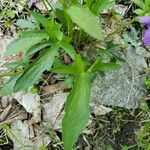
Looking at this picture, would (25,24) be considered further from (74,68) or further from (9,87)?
(74,68)

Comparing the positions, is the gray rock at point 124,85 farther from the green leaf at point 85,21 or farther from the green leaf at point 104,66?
the green leaf at point 85,21

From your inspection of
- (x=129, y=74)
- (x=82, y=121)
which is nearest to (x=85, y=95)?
(x=82, y=121)

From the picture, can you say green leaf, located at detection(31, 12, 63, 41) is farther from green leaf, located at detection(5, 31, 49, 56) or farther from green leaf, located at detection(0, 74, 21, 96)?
green leaf, located at detection(0, 74, 21, 96)

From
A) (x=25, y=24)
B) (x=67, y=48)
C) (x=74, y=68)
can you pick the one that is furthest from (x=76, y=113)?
(x=25, y=24)

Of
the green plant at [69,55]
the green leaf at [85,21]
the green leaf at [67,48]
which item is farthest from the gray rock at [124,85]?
the green leaf at [85,21]

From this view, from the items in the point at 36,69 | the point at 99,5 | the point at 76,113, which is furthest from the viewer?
the point at 99,5

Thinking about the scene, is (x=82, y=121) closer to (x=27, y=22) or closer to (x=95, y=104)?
(x=95, y=104)
